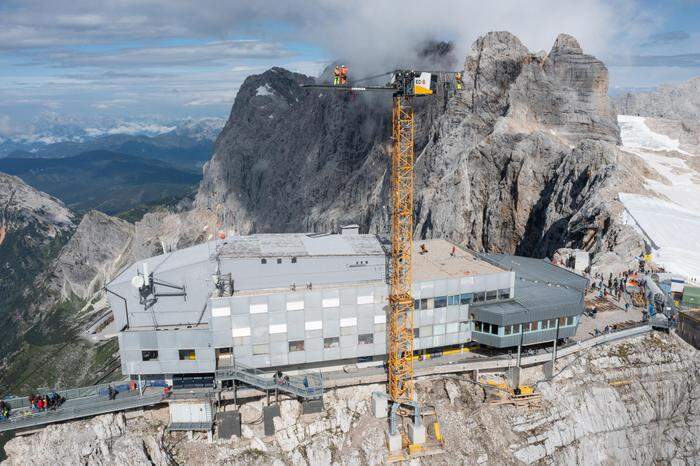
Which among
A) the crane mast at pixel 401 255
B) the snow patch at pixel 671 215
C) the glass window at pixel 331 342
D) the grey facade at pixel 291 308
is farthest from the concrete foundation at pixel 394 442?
the snow patch at pixel 671 215

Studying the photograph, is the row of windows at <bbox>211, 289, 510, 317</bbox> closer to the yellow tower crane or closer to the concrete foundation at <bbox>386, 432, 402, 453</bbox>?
the yellow tower crane

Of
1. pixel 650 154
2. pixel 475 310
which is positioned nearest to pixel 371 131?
pixel 650 154

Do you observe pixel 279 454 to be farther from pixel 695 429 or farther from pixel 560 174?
pixel 560 174

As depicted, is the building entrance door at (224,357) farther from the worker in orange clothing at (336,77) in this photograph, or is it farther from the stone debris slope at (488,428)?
the worker in orange clothing at (336,77)

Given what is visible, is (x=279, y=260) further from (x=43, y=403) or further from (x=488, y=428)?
(x=488, y=428)

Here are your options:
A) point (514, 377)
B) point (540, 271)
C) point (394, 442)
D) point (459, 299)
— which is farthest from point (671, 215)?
point (394, 442)

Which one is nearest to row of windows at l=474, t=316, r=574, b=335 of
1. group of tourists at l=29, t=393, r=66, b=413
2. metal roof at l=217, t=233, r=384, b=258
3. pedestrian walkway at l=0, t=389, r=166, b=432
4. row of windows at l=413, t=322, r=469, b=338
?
row of windows at l=413, t=322, r=469, b=338
